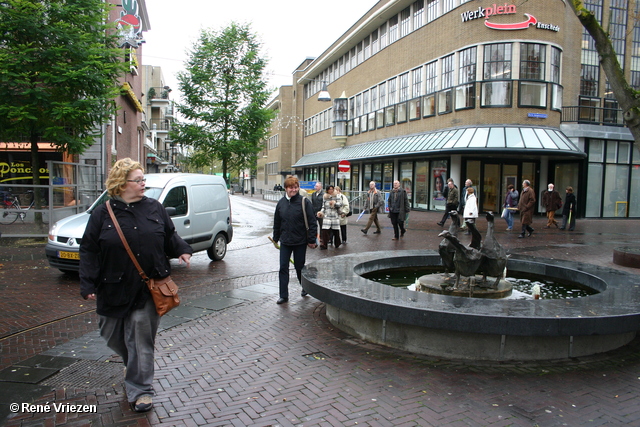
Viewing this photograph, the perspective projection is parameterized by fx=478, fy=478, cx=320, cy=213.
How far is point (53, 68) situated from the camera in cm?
1317

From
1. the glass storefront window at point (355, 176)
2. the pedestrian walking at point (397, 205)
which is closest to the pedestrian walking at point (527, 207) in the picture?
the pedestrian walking at point (397, 205)

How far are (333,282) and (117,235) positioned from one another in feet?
9.80

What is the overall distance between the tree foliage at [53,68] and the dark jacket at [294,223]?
9321 mm

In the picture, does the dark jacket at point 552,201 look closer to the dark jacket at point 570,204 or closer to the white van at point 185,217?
the dark jacket at point 570,204

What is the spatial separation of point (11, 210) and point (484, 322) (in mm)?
16300

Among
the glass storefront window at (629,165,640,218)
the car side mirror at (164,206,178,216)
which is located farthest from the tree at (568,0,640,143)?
the glass storefront window at (629,165,640,218)

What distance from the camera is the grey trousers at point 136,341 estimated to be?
143 inches

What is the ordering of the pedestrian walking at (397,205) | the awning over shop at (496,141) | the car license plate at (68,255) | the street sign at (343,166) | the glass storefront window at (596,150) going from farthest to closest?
the glass storefront window at (596,150)
the street sign at (343,166)
the awning over shop at (496,141)
the pedestrian walking at (397,205)
the car license plate at (68,255)

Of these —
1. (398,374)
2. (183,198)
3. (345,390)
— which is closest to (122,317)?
(345,390)

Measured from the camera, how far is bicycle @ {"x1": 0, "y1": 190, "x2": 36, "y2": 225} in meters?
15.7

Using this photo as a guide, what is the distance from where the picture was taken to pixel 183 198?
10.1 m

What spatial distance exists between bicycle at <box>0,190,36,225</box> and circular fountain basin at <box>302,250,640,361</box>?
1402cm

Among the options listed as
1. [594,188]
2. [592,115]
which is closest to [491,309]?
[594,188]

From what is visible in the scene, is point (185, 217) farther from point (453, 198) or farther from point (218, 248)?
point (453, 198)
